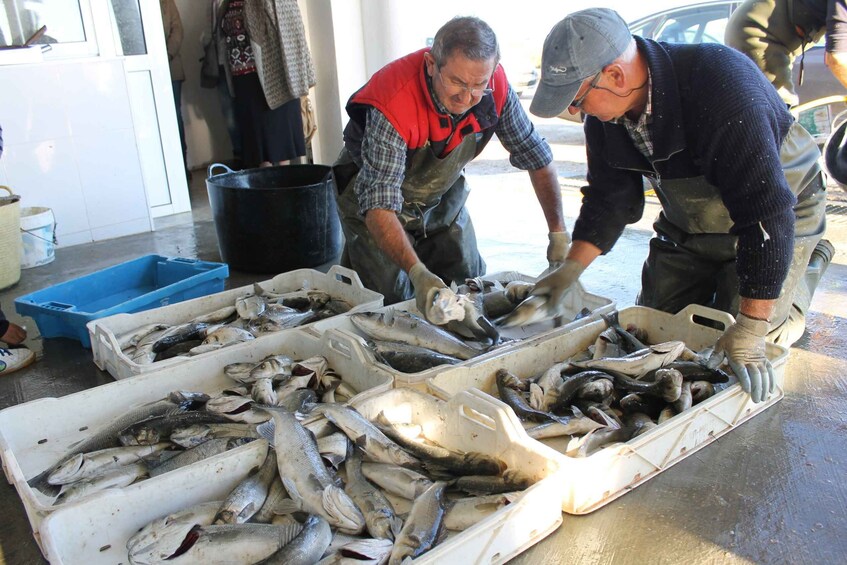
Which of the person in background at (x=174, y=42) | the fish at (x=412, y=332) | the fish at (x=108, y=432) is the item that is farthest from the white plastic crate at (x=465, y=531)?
the person in background at (x=174, y=42)

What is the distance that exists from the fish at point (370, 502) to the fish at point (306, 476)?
37 millimetres

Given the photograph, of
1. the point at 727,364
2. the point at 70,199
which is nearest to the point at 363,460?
the point at 727,364

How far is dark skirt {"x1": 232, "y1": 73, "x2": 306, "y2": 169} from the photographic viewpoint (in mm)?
6812

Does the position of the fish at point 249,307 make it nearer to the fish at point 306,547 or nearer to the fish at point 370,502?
the fish at point 370,502

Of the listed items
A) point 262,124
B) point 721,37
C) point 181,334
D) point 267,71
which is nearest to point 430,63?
point 181,334

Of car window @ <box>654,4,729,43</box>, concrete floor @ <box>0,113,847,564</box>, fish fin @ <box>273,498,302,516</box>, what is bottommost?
concrete floor @ <box>0,113,847,564</box>

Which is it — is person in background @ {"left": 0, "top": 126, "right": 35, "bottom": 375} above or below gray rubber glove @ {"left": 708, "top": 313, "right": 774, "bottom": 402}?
below

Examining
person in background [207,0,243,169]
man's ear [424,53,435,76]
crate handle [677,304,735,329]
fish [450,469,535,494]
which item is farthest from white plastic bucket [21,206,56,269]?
crate handle [677,304,735,329]

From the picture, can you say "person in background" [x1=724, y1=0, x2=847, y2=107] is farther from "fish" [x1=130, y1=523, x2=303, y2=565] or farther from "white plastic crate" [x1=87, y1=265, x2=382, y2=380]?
"fish" [x1=130, y1=523, x2=303, y2=565]

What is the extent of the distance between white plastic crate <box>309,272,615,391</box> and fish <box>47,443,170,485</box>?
2.55 ft

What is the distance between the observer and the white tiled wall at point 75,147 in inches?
213

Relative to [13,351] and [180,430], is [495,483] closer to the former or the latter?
[180,430]

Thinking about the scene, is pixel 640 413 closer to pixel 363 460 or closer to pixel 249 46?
pixel 363 460

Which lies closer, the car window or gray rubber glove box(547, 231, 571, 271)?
gray rubber glove box(547, 231, 571, 271)
